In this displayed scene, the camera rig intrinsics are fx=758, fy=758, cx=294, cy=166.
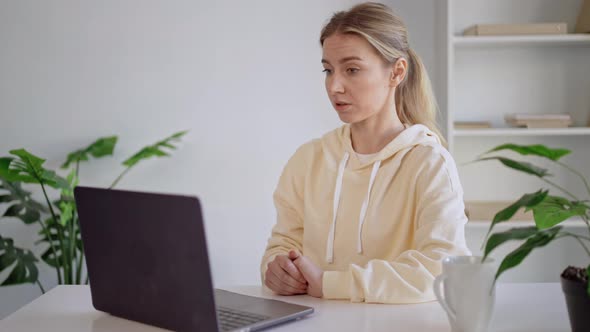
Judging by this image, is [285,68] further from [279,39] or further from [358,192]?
[358,192]

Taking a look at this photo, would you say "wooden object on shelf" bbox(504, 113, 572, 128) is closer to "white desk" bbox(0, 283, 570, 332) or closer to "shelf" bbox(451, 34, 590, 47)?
"shelf" bbox(451, 34, 590, 47)

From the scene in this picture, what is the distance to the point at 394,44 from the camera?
1.91 metres

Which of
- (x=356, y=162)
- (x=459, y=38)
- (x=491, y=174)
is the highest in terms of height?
(x=459, y=38)

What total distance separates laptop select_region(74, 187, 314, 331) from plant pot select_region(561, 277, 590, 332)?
1.44ft

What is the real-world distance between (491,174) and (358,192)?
1.53 meters

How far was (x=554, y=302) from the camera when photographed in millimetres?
1468

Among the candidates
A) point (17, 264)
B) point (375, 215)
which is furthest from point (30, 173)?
point (375, 215)

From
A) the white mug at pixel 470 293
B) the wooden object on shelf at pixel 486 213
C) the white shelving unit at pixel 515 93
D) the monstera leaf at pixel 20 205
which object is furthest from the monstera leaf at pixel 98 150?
the white mug at pixel 470 293

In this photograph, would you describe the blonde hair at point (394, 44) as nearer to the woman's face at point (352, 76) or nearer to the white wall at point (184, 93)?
the woman's face at point (352, 76)

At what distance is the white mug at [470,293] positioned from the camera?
121 centimetres

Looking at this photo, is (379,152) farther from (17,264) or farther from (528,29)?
(17,264)

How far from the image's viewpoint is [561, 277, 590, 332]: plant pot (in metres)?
1.16

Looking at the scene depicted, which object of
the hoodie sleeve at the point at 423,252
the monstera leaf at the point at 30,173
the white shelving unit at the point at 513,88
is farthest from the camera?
the white shelving unit at the point at 513,88

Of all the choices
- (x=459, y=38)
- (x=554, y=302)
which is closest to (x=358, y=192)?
(x=554, y=302)
